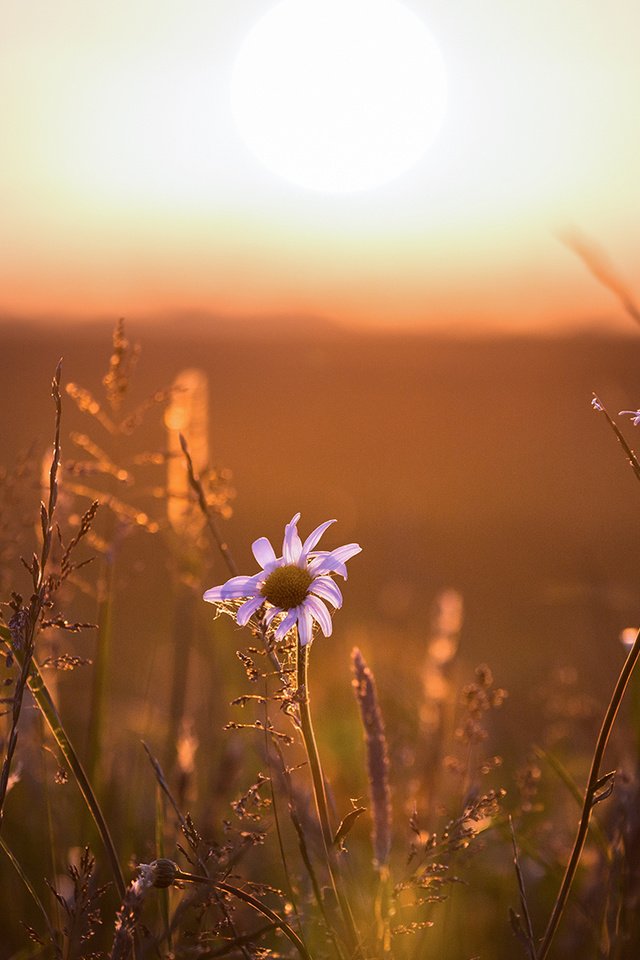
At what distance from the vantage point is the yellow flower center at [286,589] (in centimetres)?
144

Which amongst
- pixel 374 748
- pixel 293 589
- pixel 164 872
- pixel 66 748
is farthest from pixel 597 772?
pixel 66 748

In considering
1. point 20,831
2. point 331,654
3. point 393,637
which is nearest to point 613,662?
point 20,831

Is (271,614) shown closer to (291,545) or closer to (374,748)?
(291,545)

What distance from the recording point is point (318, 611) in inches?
56.8

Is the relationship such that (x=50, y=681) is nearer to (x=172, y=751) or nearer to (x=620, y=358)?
(x=172, y=751)

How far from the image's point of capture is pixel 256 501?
43.8ft

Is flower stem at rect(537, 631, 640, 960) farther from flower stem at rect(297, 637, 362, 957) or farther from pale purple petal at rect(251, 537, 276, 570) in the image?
→ pale purple petal at rect(251, 537, 276, 570)

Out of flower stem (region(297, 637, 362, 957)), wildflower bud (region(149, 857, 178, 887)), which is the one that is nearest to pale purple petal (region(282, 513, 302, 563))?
flower stem (region(297, 637, 362, 957))

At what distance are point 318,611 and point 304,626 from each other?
51 millimetres

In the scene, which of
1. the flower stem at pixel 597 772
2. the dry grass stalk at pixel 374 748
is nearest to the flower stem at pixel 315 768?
the dry grass stalk at pixel 374 748

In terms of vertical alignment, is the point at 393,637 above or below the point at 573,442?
below

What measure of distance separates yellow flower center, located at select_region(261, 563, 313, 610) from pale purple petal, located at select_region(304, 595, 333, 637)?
0.04 ft

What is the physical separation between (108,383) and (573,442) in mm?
16547

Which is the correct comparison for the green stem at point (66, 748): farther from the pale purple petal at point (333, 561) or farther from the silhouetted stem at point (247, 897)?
the pale purple petal at point (333, 561)
